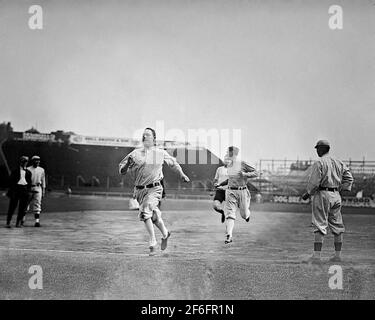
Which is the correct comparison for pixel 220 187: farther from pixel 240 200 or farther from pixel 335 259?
pixel 335 259

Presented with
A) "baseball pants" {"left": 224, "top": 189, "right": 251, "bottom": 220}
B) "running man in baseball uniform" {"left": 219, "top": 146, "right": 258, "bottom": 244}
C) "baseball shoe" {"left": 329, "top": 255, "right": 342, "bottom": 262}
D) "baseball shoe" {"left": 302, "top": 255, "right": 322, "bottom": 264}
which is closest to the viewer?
"baseball shoe" {"left": 302, "top": 255, "right": 322, "bottom": 264}

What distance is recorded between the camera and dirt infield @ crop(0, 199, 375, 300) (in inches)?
185

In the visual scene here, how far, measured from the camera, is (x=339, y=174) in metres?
5.60

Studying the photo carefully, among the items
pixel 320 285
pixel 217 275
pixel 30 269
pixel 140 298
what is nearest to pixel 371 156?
pixel 320 285

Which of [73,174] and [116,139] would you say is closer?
[116,139]

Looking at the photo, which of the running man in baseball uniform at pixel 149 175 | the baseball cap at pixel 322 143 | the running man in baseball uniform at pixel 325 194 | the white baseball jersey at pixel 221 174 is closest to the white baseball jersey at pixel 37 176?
the running man in baseball uniform at pixel 149 175

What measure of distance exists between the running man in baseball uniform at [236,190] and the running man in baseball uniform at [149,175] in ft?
2.57

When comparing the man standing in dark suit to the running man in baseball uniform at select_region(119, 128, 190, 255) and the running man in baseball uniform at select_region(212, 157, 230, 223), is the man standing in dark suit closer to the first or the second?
the running man in baseball uniform at select_region(119, 128, 190, 255)

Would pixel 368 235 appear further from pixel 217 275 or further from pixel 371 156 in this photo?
pixel 217 275

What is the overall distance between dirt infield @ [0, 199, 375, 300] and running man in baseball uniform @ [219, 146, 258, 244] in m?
Result: 0.25

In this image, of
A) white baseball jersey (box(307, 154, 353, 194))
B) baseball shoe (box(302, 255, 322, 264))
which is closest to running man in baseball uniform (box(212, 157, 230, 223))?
white baseball jersey (box(307, 154, 353, 194))

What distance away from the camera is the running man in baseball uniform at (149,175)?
5492 millimetres
